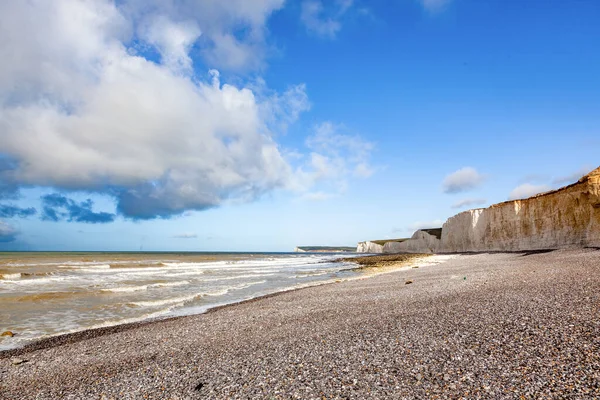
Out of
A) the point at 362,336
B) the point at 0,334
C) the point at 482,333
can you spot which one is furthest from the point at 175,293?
A: the point at 482,333

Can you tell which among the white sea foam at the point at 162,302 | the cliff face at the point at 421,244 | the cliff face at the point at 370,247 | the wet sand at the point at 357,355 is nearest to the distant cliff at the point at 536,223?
the cliff face at the point at 421,244

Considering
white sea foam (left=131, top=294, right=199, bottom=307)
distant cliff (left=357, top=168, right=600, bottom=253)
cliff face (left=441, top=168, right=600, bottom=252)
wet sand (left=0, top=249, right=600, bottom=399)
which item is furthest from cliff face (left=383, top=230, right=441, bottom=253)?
wet sand (left=0, top=249, right=600, bottom=399)

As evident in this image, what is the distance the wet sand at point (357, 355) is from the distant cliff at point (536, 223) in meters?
30.2

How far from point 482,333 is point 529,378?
216 cm

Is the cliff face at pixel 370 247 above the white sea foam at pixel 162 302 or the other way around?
the other way around

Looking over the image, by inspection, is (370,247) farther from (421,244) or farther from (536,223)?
(536,223)

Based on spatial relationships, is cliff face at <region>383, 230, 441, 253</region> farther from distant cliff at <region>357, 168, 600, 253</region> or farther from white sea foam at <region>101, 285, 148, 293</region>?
white sea foam at <region>101, 285, 148, 293</region>

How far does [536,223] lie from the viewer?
43.3 metres

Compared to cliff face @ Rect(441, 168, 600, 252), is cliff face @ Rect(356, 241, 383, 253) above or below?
below

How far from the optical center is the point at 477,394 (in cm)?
442

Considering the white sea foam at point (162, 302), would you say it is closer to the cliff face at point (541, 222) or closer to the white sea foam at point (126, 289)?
the white sea foam at point (126, 289)

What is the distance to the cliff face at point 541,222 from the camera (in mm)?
33250

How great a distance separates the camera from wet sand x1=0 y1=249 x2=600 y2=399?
4891 millimetres

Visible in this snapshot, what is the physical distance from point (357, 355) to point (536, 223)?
156ft
